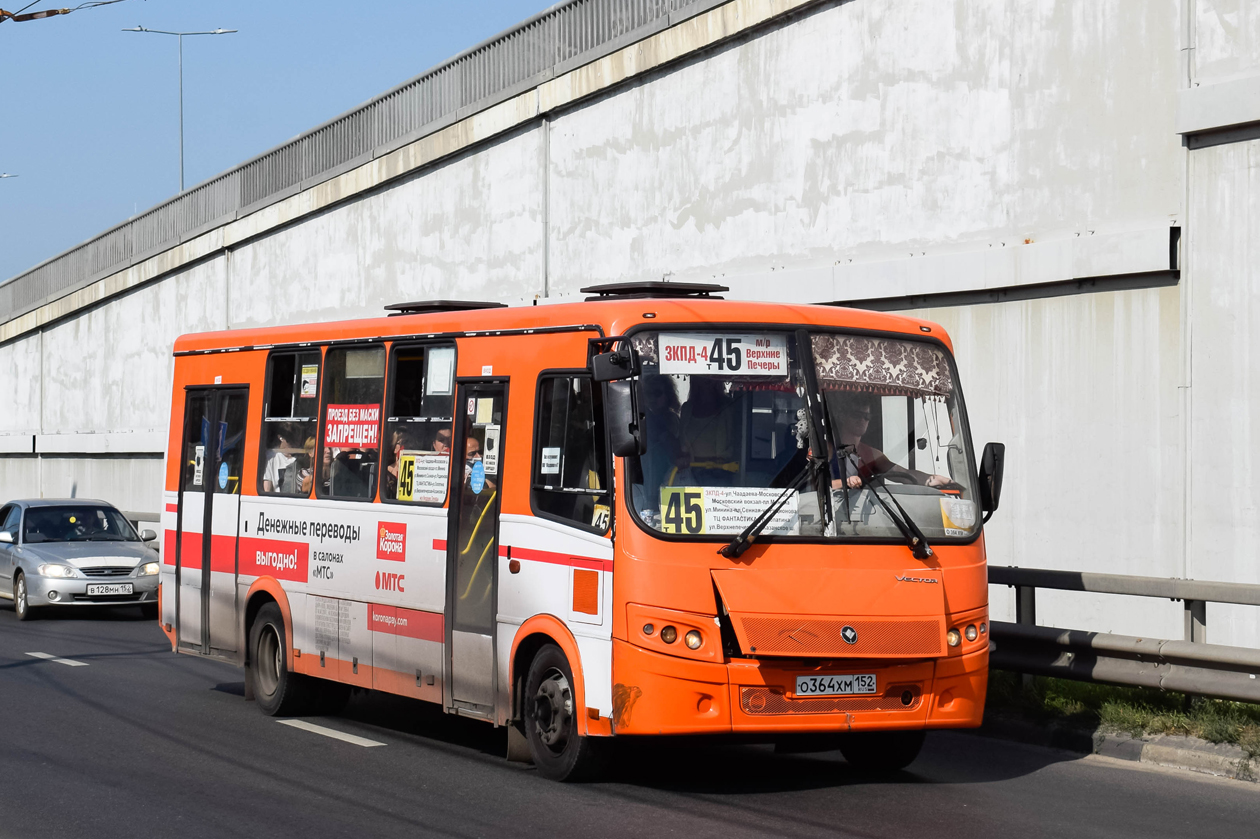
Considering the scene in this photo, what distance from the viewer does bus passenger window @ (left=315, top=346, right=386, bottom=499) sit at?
11.0m

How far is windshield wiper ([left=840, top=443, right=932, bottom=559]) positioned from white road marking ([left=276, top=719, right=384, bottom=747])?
148 inches

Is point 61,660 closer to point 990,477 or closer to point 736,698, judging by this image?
point 736,698

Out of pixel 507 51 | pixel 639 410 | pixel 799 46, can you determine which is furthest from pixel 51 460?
pixel 639 410

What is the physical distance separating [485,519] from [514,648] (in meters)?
0.86

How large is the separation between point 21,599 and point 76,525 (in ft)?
4.36

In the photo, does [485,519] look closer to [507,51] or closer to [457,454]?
[457,454]

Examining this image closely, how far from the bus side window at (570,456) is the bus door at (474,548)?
17.9 inches

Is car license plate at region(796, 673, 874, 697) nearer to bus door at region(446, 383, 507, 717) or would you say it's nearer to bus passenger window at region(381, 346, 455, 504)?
bus door at region(446, 383, 507, 717)

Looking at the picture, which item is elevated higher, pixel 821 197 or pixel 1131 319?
pixel 821 197

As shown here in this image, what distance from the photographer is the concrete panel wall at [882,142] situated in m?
14.3

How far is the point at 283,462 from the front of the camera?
12.1m

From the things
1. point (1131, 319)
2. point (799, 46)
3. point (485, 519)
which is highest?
point (799, 46)

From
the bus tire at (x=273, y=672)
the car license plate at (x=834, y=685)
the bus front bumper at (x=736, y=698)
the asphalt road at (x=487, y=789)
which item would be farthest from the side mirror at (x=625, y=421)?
the bus tire at (x=273, y=672)

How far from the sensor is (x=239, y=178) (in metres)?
34.3
